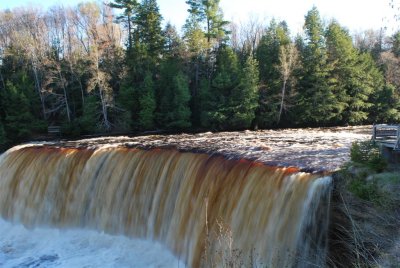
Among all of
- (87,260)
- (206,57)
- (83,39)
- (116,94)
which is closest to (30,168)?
(87,260)

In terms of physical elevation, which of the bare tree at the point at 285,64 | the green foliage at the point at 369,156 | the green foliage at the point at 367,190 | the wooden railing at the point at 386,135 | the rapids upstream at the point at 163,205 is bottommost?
the rapids upstream at the point at 163,205

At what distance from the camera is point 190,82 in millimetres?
39250

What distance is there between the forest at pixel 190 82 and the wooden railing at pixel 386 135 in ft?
74.4

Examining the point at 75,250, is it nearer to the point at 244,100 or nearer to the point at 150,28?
the point at 244,100

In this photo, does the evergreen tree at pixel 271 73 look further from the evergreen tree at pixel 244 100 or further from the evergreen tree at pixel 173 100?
the evergreen tree at pixel 173 100

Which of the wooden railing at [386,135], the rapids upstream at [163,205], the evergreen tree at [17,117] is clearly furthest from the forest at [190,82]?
the wooden railing at [386,135]

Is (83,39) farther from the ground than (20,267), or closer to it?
farther from the ground

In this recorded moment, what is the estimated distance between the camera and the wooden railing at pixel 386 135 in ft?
29.7

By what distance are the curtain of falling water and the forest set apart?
16.7 meters

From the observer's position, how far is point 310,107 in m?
34.0

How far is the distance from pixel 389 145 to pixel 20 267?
11.1m

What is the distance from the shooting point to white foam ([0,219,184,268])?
12102mm

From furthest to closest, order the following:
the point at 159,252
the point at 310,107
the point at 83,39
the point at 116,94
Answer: the point at 83,39 → the point at 116,94 → the point at 310,107 → the point at 159,252

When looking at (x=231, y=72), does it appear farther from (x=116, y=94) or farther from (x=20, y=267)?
(x=20, y=267)
